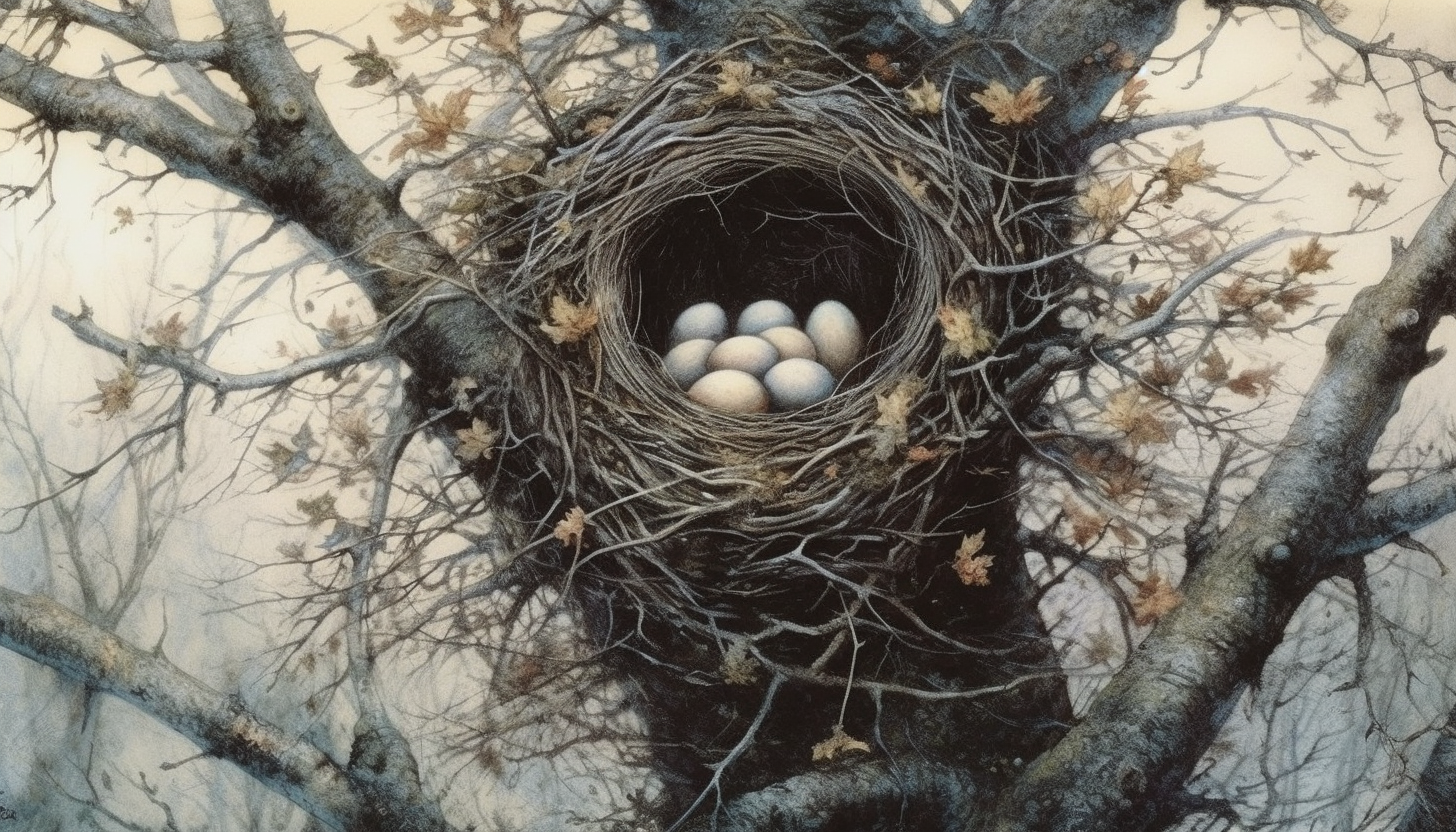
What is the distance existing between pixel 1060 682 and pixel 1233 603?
0.68ft

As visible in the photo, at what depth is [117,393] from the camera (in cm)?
138

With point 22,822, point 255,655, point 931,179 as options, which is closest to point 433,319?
point 255,655

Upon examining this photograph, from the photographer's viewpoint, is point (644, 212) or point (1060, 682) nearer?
point (1060, 682)

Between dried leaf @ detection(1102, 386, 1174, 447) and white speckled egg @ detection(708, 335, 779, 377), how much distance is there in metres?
0.42

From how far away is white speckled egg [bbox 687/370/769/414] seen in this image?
4.50 ft

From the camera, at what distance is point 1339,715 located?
124cm

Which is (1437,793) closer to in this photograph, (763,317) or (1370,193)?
(1370,193)

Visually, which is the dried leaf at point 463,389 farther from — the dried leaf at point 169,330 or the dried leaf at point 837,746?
the dried leaf at point 837,746

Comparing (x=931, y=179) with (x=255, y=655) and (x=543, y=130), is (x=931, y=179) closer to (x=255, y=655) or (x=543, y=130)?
(x=543, y=130)

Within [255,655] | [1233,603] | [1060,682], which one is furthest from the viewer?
[255,655]

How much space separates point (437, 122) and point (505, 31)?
131 mm

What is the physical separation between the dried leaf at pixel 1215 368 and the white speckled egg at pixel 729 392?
0.51 metres

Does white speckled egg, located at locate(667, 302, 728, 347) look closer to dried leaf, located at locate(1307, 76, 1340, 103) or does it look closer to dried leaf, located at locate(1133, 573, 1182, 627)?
dried leaf, located at locate(1133, 573, 1182, 627)

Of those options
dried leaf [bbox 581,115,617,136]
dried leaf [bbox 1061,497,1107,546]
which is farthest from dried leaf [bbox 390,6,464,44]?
dried leaf [bbox 1061,497,1107,546]
